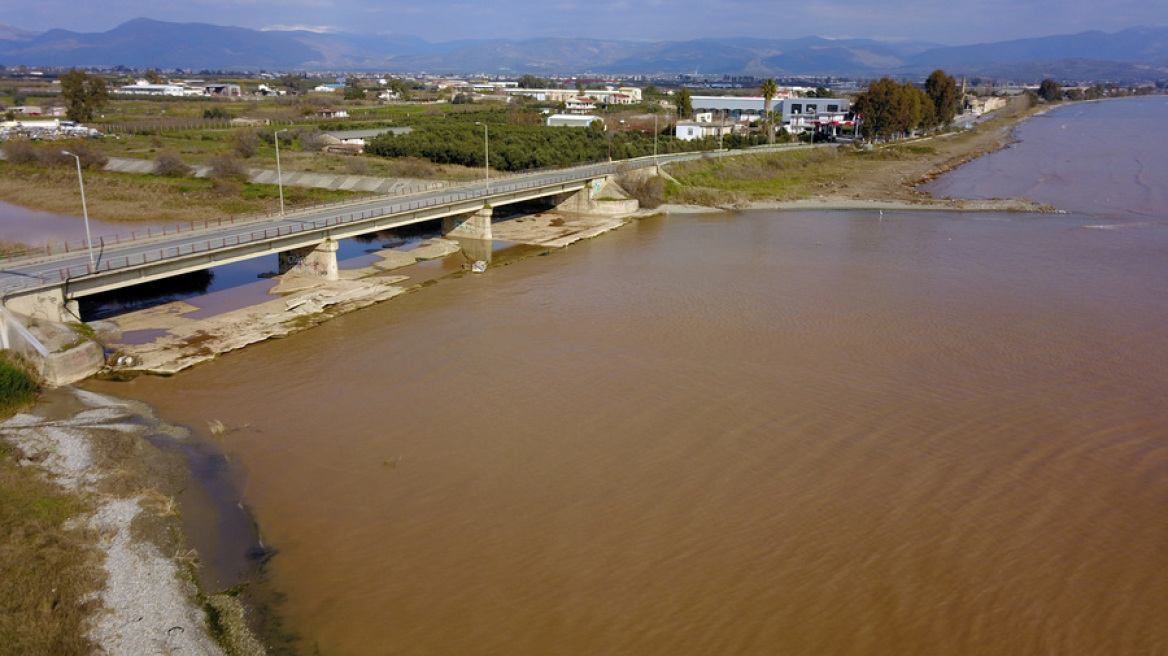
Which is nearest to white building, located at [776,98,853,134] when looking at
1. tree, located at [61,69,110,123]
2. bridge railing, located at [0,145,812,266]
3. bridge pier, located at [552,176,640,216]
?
bridge railing, located at [0,145,812,266]

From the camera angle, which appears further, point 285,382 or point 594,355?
point 594,355

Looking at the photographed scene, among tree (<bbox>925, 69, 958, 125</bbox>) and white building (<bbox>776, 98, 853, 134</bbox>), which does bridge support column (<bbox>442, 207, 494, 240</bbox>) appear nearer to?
white building (<bbox>776, 98, 853, 134</bbox>)

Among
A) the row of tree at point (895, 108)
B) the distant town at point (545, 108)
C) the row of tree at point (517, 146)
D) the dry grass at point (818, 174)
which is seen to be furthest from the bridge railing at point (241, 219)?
the row of tree at point (895, 108)

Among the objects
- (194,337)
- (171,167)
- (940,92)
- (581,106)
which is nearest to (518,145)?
(171,167)

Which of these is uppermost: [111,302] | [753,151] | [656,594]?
[753,151]

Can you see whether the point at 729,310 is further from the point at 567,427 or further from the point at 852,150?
the point at 852,150

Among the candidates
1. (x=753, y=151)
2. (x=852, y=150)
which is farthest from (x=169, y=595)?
(x=852, y=150)

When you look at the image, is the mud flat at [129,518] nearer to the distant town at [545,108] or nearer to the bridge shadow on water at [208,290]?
the bridge shadow on water at [208,290]
